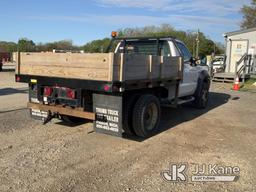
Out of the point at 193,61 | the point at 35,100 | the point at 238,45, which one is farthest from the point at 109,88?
the point at 238,45

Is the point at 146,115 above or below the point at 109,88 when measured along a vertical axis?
below

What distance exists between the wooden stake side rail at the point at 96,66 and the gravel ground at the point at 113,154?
4.19 ft

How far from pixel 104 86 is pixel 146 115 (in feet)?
5.08

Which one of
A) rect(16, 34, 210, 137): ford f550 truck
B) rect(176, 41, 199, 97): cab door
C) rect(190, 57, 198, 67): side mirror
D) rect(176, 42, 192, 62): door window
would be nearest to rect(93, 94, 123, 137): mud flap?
rect(16, 34, 210, 137): ford f550 truck

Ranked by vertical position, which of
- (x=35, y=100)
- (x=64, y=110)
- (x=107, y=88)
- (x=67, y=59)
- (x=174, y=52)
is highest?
(x=174, y=52)

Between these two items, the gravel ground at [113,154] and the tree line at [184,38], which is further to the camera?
the tree line at [184,38]

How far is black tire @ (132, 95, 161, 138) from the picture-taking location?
583cm

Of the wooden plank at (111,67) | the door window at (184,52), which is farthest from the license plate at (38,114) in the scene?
the door window at (184,52)

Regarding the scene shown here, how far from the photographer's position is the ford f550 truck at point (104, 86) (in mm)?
5059

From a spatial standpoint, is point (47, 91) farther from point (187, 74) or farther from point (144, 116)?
point (187, 74)

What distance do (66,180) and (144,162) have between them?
133cm

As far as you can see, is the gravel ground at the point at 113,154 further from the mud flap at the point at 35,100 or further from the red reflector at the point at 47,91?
the red reflector at the point at 47,91

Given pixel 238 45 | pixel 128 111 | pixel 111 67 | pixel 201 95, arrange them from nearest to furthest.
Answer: pixel 111 67, pixel 128 111, pixel 201 95, pixel 238 45

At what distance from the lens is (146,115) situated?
623 cm
